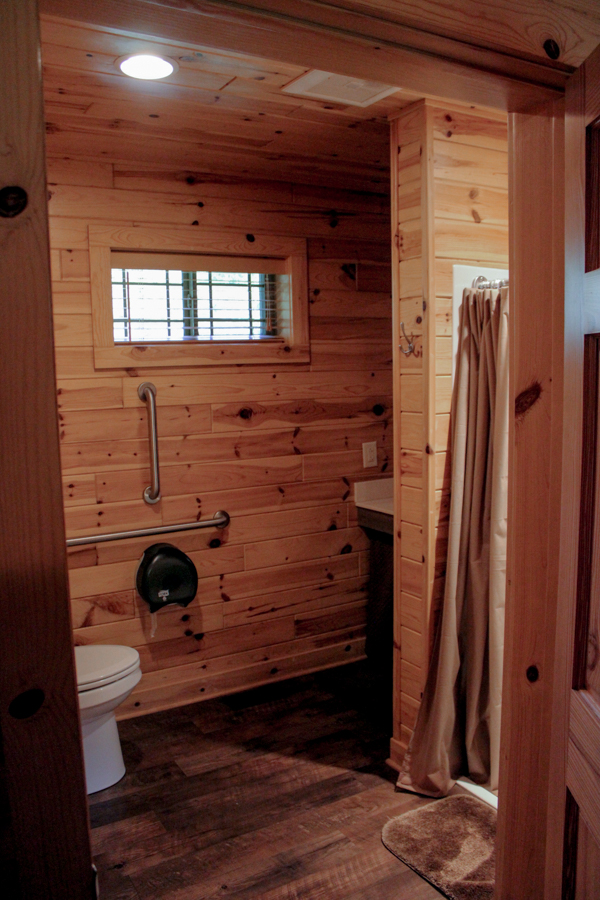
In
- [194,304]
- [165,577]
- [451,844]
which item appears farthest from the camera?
[194,304]

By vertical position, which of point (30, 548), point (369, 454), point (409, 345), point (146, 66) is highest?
point (146, 66)

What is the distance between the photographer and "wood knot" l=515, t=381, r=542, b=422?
149cm

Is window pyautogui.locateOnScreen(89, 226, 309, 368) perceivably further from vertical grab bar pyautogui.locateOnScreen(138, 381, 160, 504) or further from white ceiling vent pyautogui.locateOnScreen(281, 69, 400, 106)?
white ceiling vent pyautogui.locateOnScreen(281, 69, 400, 106)

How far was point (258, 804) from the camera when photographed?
2586 mm

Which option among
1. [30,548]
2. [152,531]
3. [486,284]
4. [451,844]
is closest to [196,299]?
[152,531]

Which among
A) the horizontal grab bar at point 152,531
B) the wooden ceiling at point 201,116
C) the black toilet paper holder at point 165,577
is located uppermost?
the wooden ceiling at point 201,116

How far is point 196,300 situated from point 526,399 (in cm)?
218

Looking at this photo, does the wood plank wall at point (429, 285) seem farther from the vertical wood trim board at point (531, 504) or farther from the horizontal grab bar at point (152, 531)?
the vertical wood trim board at point (531, 504)

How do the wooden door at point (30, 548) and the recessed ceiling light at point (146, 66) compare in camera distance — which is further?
the recessed ceiling light at point (146, 66)

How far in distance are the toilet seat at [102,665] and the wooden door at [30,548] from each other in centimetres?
170

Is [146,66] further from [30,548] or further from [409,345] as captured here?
[30,548]

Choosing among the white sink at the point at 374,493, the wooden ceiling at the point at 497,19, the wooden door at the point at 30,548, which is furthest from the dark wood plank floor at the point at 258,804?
the wooden ceiling at the point at 497,19

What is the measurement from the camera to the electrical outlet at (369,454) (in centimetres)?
384

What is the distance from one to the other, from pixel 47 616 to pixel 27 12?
2.47 feet
